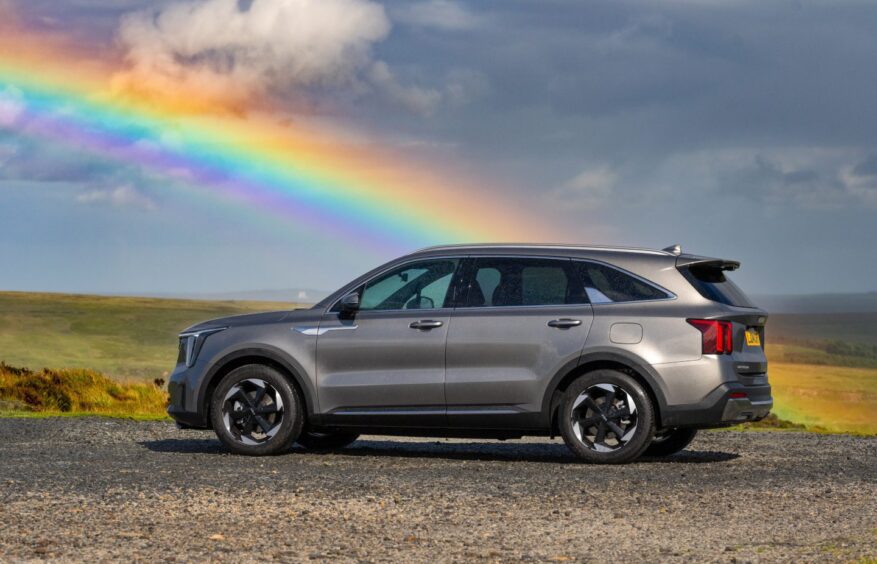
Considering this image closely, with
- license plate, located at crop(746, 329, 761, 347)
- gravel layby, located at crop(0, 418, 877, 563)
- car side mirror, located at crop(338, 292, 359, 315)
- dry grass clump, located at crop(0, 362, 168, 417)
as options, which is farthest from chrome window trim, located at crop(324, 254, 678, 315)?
dry grass clump, located at crop(0, 362, 168, 417)

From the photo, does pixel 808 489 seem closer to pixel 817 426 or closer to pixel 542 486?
pixel 542 486

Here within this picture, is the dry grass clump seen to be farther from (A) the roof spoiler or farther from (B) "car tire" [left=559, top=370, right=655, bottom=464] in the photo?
(A) the roof spoiler

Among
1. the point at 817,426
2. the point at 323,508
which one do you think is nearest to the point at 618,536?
the point at 323,508

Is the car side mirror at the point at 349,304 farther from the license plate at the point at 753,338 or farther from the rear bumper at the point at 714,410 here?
the license plate at the point at 753,338

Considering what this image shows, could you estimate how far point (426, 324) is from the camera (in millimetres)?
11133

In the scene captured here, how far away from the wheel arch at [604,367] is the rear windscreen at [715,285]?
0.83 meters

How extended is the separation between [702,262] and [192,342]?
15.4 feet

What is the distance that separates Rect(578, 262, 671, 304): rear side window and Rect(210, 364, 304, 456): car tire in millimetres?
2776

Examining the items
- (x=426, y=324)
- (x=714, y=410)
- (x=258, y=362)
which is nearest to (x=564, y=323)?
(x=426, y=324)

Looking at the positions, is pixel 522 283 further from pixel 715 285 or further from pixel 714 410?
pixel 714 410

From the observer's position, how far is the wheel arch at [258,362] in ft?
37.4

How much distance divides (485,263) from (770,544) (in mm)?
4711

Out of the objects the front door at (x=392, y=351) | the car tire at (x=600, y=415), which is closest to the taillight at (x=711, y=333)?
the car tire at (x=600, y=415)

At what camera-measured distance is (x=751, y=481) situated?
32.4 feet
